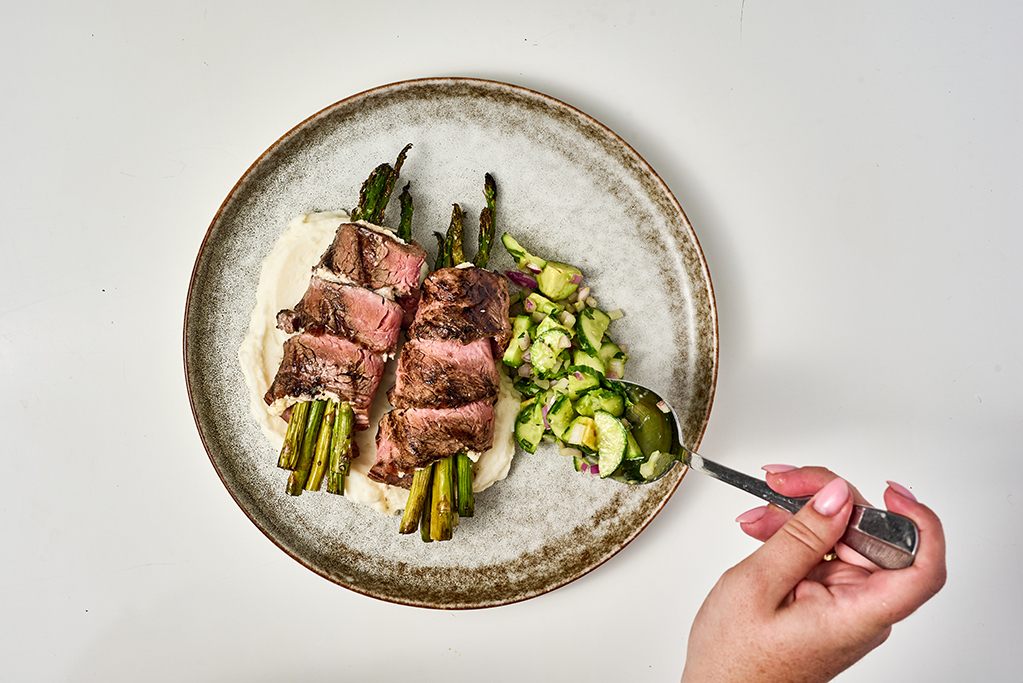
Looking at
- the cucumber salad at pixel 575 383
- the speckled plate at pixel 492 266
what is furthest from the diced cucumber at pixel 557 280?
the speckled plate at pixel 492 266

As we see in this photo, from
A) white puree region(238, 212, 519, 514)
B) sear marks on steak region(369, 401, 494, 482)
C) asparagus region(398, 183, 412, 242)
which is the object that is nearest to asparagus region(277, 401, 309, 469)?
white puree region(238, 212, 519, 514)

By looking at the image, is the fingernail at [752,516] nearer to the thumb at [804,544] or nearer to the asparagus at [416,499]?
the thumb at [804,544]

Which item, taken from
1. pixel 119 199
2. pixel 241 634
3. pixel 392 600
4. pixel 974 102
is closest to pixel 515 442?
pixel 392 600

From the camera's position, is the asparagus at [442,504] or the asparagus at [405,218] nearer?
the asparagus at [442,504]

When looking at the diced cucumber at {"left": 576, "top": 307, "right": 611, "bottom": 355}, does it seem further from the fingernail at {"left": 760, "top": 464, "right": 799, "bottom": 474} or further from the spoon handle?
the spoon handle

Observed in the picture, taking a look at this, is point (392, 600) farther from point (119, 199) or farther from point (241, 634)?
point (119, 199)

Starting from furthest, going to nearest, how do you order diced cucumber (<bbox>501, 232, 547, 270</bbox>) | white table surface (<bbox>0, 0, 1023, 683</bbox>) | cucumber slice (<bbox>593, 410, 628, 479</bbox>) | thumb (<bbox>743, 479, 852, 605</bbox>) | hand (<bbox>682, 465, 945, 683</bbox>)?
white table surface (<bbox>0, 0, 1023, 683</bbox>) < diced cucumber (<bbox>501, 232, 547, 270</bbox>) < cucumber slice (<bbox>593, 410, 628, 479</bbox>) < thumb (<bbox>743, 479, 852, 605</bbox>) < hand (<bbox>682, 465, 945, 683</bbox>)
